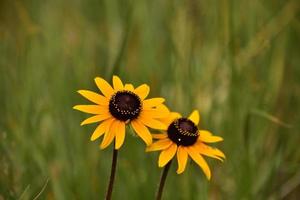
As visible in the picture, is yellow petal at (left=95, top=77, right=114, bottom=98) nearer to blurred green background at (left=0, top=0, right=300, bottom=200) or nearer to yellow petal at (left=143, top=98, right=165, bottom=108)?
yellow petal at (left=143, top=98, right=165, bottom=108)

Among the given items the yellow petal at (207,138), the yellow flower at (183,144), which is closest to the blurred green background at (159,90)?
the yellow petal at (207,138)

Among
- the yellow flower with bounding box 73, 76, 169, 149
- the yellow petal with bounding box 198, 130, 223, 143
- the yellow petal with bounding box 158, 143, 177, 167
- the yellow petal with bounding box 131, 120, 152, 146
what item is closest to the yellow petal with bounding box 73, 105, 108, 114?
the yellow flower with bounding box 73, 76, 169, 149

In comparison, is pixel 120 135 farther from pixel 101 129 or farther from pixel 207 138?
pixel 207 138

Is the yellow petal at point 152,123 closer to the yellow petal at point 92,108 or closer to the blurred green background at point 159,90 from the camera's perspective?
the yellow petal at point 92,108

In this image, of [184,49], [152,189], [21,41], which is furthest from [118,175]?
[21,41]

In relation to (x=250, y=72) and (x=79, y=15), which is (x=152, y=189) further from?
(x=79, y=15)

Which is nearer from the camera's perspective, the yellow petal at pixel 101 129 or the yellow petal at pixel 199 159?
the yellow petal at pixel 101 129

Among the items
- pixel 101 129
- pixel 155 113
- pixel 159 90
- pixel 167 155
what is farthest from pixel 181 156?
pixel 159 90
